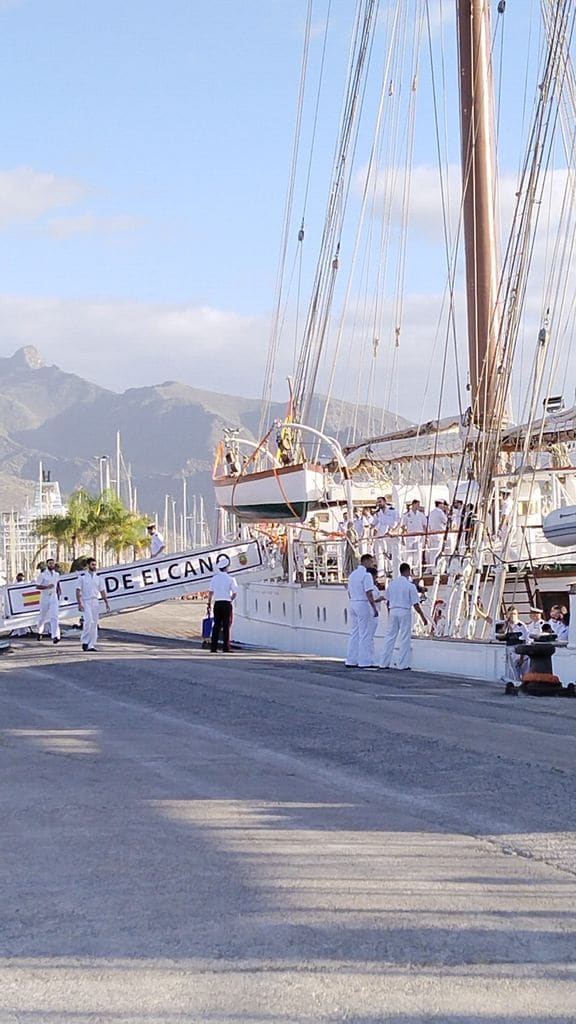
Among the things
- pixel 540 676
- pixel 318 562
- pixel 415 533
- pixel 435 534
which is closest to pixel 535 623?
pixel 540 676

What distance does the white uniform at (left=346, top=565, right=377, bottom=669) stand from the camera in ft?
75.9

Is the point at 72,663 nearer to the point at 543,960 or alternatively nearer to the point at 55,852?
the point at 55,852

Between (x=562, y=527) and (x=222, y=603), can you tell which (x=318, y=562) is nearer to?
(x=222, y=603)

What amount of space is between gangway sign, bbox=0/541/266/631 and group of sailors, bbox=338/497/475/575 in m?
3.77

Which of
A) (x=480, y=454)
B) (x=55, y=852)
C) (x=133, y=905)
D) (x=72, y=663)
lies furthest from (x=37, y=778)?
(x=480, y=454)

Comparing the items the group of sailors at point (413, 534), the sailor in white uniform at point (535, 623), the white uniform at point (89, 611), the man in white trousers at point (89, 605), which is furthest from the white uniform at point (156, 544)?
the sailor in white uniform at point (535, 623)

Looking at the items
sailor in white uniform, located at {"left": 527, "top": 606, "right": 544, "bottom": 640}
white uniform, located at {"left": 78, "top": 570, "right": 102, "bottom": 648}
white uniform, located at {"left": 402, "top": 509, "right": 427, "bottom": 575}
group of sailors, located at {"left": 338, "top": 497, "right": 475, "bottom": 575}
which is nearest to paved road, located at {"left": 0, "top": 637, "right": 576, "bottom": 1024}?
sailor in white uniform, located at {"left": 527, "top": 606, "right": 544, "bottom": 640}

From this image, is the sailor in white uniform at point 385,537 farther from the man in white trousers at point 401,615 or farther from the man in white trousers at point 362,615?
the man in white trousers at point 401,615

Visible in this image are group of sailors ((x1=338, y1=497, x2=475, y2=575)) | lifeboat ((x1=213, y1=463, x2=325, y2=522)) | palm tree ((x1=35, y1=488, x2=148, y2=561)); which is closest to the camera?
group of sailors ((x1=338, y1=497, x2=475, y2=575))

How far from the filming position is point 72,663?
2336cm

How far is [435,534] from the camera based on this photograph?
2592 centimetres

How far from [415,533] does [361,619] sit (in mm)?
3735

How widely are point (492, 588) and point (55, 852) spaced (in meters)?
16.7

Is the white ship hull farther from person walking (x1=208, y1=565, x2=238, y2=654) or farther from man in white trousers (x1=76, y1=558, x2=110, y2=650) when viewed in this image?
man in white trousers (x1=76, y1=558, x2=110, y2=650)
